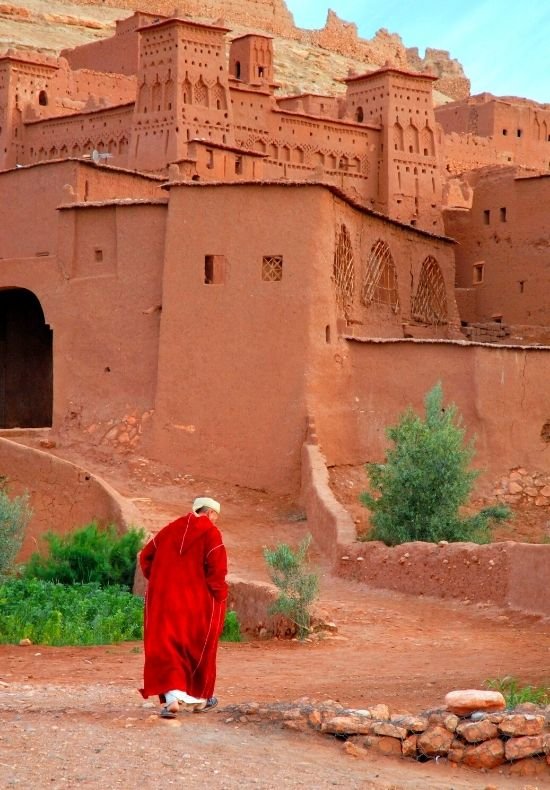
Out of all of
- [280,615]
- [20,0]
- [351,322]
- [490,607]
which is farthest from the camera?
[20,0]

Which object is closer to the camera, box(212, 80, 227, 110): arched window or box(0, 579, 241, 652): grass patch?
box(0, 579, 241, 652): grass patch

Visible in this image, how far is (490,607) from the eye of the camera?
47.9 ft

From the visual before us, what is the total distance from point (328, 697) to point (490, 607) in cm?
511

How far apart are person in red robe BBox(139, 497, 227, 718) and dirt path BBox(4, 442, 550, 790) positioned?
19 cm

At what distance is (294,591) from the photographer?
44.7 feet

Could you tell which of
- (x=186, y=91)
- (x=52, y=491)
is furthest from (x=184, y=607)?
(x=186, y=91)

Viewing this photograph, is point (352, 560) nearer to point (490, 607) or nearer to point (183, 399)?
point (490, 607)

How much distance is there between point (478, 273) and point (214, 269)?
9.29 meters

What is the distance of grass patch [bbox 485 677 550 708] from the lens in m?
9.30

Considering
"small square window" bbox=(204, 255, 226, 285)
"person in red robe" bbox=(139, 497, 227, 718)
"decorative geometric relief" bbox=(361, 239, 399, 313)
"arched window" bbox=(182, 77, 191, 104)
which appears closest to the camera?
"person in red robe" bbox=(139, 497, 227, 718)

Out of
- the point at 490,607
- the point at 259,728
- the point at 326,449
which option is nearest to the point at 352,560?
the point at 490,607

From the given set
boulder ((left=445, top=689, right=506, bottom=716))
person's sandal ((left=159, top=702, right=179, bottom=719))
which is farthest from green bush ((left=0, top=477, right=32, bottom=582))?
boulder ((left=445, top=689, right=506, bottom=716))

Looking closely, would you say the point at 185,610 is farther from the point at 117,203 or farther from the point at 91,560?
the point at 117,203

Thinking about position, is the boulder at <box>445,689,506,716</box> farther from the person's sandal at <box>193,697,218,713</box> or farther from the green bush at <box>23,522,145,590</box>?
the green bush at <box>23,522,145,590</box>
